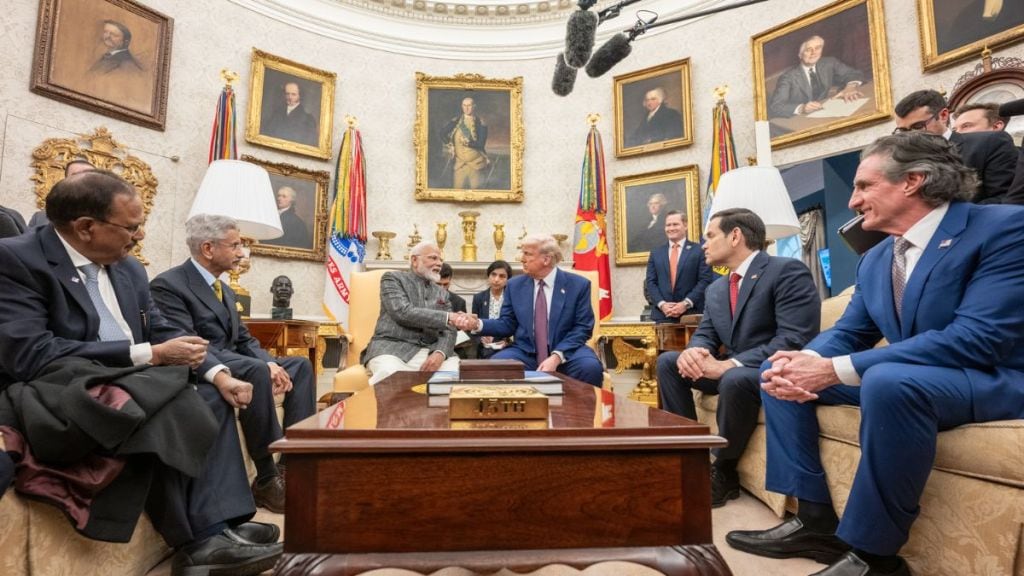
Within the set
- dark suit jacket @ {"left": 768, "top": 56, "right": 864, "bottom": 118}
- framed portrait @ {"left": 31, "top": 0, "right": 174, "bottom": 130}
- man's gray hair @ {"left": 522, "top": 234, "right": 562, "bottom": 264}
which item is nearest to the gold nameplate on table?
man's gray hair @ {"left": 522, "top": 234, "right": 562, "bottom": 264}

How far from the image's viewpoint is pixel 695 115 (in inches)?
280

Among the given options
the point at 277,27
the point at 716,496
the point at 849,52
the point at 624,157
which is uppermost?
the point at 277,27

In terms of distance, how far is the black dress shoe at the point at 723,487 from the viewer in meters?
2.74

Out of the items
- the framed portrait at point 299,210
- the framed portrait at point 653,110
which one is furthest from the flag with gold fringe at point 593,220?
the framed portrait at point 299,210

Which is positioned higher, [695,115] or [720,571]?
[695,115]

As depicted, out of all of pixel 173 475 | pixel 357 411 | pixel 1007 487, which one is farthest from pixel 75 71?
pixel 1007 487

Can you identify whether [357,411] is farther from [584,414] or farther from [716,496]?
[716,496]

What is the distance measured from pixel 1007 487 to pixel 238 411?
290cm

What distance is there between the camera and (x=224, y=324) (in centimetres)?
289

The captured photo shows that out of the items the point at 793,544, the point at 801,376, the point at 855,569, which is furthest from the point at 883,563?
the point at 801,376

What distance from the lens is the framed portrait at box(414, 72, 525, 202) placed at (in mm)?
7637

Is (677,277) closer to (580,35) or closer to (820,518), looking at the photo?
(580,35)

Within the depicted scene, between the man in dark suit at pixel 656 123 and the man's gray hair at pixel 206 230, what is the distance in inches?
225

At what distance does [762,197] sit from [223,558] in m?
4.12
